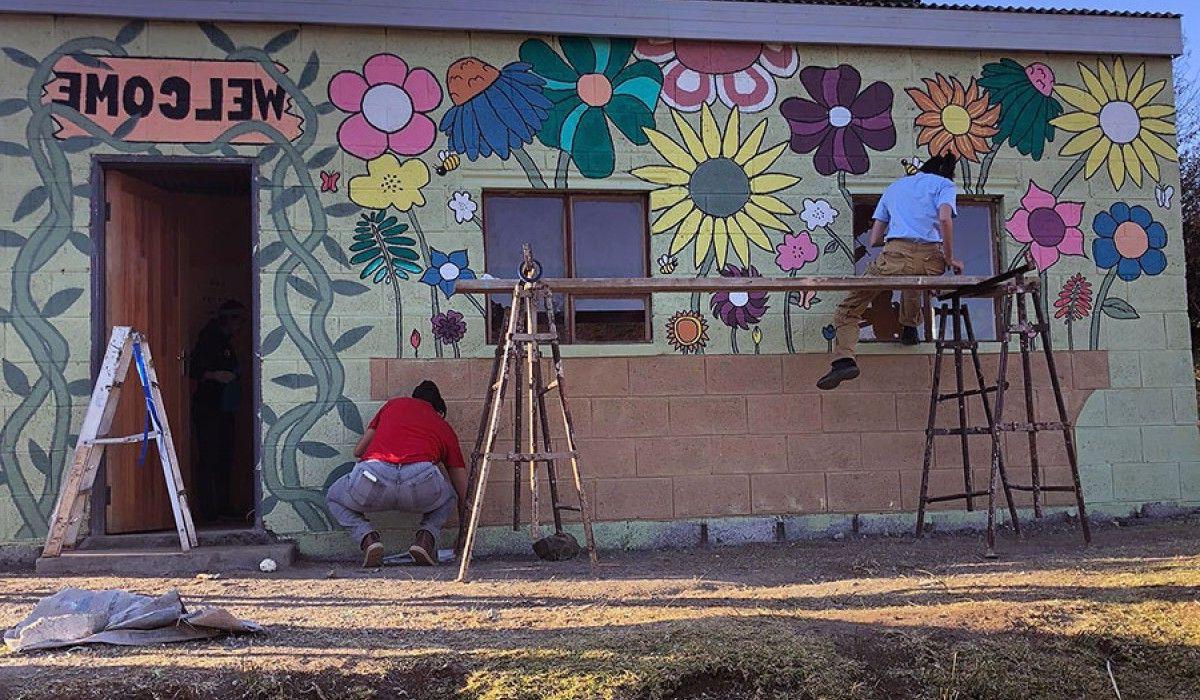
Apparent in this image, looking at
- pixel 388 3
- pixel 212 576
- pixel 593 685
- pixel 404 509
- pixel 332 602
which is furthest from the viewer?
pixel 388 3

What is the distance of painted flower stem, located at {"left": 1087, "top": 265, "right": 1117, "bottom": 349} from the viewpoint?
8.63 meters

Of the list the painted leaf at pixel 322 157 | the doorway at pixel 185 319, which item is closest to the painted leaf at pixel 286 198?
the painted leaf at pixel 322 157

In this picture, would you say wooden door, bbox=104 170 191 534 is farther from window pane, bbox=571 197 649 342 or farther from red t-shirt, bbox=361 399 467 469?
window pane, bbox=571 197 649 342

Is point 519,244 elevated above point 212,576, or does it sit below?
above

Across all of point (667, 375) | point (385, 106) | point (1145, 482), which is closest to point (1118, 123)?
point (1145, 482)

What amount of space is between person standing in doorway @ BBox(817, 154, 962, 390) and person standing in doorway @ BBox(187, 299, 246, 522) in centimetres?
526

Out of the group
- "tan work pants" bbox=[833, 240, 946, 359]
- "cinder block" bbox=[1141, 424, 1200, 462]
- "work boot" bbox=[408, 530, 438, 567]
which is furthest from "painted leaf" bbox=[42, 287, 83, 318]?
"cinder block" bbox=[1141, 424, 1200, 462]

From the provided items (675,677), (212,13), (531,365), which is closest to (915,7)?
(531,365)

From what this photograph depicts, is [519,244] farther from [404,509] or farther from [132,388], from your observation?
[132,388]

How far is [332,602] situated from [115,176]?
12.8ft

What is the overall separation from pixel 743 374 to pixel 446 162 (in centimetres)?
285

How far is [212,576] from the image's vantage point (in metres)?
6.86

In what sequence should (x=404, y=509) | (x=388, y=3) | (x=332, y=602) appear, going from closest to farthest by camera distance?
1. (x=332, y=602)
2. (x=404, y=509)
3. (x=388, y=3)

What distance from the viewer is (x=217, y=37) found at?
7711mm
